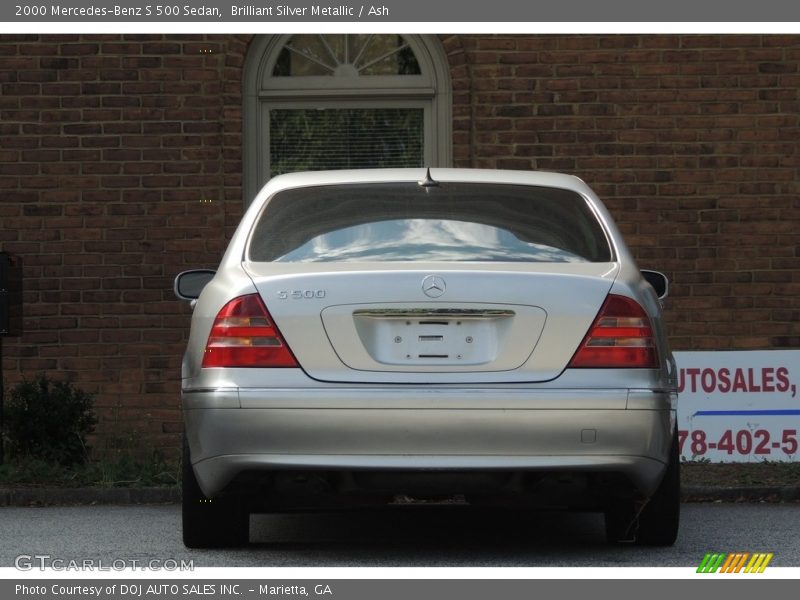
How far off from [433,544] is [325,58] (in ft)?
20.5

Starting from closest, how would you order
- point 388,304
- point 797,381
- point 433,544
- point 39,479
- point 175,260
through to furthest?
point 388,304, point 433,544, point 39,479, point 797,381, point 175,260

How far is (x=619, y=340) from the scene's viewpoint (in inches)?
222

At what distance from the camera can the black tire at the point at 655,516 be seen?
631 cm

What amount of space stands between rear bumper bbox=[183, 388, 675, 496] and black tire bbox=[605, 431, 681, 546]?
0.76 m

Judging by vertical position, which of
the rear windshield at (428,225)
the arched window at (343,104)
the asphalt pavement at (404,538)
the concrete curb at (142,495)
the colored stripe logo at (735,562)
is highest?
the arched window at (343,104)

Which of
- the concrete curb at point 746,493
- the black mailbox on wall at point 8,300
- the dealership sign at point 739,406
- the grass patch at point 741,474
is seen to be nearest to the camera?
the concrete curb at point 746,493

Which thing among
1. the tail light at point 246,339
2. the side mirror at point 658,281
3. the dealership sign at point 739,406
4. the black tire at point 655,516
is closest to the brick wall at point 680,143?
the dealership sign at point 739,406

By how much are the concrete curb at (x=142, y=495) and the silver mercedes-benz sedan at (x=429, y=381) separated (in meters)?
3.23

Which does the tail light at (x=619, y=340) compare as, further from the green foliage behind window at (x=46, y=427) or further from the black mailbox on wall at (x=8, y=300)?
the black mailbox on wall at (x=8, y=300)

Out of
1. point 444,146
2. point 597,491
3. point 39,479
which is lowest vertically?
point 39,479

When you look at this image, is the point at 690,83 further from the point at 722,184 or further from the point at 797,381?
the point at 797,381

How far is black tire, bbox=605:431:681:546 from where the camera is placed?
6.31 metres

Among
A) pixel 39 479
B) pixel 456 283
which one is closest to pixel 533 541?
pixel 456 283

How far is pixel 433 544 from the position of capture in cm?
673
